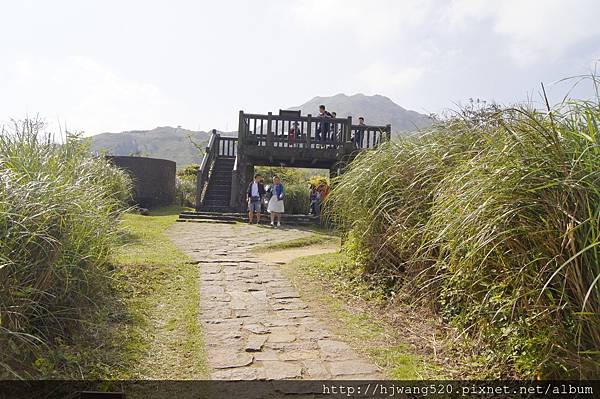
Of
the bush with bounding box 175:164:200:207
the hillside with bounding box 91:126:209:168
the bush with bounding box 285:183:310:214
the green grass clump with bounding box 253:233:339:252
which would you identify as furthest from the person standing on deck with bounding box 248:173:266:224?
the hillside with bounding box 91:126:209:168

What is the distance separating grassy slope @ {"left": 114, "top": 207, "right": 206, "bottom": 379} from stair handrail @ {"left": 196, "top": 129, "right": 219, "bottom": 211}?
6.65m

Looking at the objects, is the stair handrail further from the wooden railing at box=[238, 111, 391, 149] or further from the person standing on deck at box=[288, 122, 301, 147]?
the person standing on deck at box=[288, 122, 301, 147]

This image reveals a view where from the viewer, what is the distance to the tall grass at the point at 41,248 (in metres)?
2.78

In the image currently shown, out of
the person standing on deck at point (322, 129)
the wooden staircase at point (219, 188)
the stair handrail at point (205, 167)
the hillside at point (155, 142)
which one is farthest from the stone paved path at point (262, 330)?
the hillside at point (155, 142)

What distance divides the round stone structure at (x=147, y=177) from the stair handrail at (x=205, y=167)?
1.88 metres

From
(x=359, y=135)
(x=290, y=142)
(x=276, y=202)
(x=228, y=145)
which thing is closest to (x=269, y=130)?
(x=290, y=142)

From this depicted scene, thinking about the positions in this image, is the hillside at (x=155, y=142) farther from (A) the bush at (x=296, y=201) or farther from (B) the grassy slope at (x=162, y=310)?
(B) the grassy slope at (x=162, y=310)

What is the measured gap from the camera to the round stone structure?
16672mm

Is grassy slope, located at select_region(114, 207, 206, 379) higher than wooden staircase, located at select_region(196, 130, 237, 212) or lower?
lower

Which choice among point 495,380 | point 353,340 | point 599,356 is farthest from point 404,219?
point 599,356

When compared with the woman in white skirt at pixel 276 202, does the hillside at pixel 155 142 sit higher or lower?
higher

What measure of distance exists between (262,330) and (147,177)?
1394 cm

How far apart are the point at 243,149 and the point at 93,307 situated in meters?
10.8

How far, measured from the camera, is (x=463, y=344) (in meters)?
3.53
